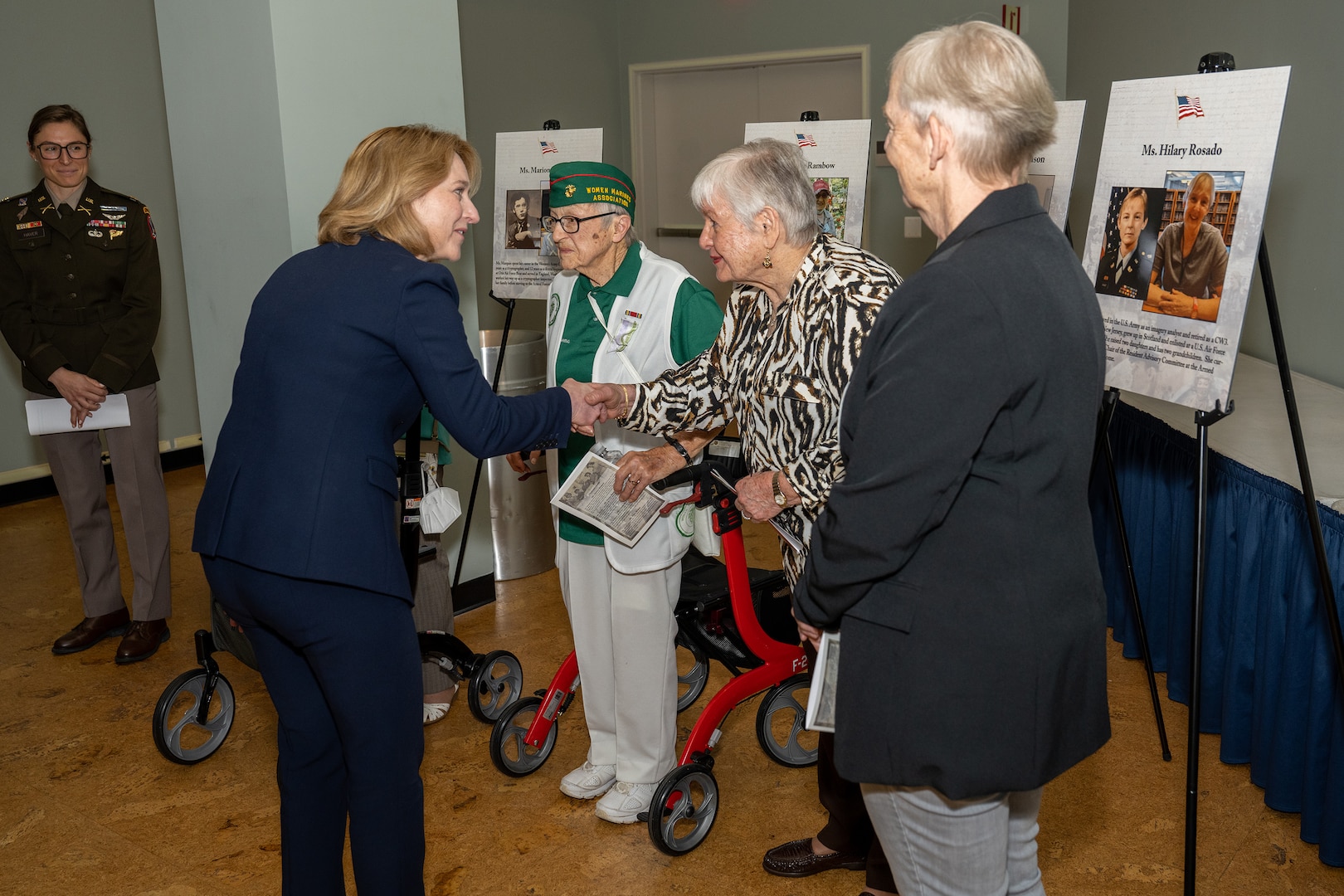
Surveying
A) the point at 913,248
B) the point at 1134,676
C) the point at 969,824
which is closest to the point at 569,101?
the point at 913,248

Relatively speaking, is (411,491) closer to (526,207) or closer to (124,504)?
(124,504)

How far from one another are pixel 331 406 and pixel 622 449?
964mm

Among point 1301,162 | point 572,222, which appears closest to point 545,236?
point 572,222

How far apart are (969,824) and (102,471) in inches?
139

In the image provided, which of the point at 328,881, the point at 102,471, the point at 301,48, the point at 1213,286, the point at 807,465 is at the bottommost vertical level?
the point at 328,881

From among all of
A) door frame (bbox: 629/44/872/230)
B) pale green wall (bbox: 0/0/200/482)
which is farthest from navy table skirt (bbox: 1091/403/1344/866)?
pale green wall (bbox: 0/0/200/482)

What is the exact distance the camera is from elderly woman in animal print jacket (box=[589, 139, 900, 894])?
1.87m

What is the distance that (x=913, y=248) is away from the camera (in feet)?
22.9

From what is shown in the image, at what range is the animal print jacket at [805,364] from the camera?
1857 mm

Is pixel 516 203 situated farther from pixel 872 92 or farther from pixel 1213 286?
pixel 872 92

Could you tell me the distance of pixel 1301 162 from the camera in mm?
3475

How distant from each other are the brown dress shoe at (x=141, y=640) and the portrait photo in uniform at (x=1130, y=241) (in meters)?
3.27

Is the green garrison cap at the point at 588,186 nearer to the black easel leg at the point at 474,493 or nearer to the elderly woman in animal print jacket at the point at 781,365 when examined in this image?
the elderly woman in animal print jacket at the point at 781,365

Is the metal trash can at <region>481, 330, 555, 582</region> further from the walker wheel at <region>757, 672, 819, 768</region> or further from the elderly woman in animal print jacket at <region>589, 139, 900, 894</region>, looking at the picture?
the elderly woman in animal print jacket at <region>589, 139, 900, 894</region>
